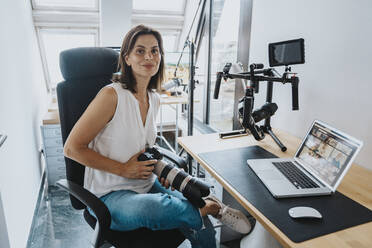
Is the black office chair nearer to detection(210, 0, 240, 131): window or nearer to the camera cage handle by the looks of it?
the camera cage handle

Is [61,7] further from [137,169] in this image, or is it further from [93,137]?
[137,169]

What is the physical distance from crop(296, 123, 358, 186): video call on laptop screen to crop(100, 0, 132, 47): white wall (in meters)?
2.48

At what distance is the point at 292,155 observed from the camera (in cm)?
129

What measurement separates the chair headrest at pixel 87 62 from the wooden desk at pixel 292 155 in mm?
564

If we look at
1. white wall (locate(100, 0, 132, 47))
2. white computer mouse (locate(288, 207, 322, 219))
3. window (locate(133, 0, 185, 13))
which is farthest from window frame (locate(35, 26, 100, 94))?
white computer mouse (locate(288, 207, 322, 219))

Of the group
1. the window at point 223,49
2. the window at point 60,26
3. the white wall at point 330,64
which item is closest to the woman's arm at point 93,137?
the white wall at point 330,64

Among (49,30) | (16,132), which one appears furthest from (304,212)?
(49,30)

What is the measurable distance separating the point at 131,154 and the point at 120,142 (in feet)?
0.26

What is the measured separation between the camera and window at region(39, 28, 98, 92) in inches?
130

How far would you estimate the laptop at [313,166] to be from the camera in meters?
0.92

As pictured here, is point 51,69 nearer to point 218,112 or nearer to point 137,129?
point 218,112

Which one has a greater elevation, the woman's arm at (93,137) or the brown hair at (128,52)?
the brown hair at (128,52)

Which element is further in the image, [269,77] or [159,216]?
[269,77]

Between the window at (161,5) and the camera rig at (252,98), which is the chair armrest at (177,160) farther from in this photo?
the window at (161,5)
